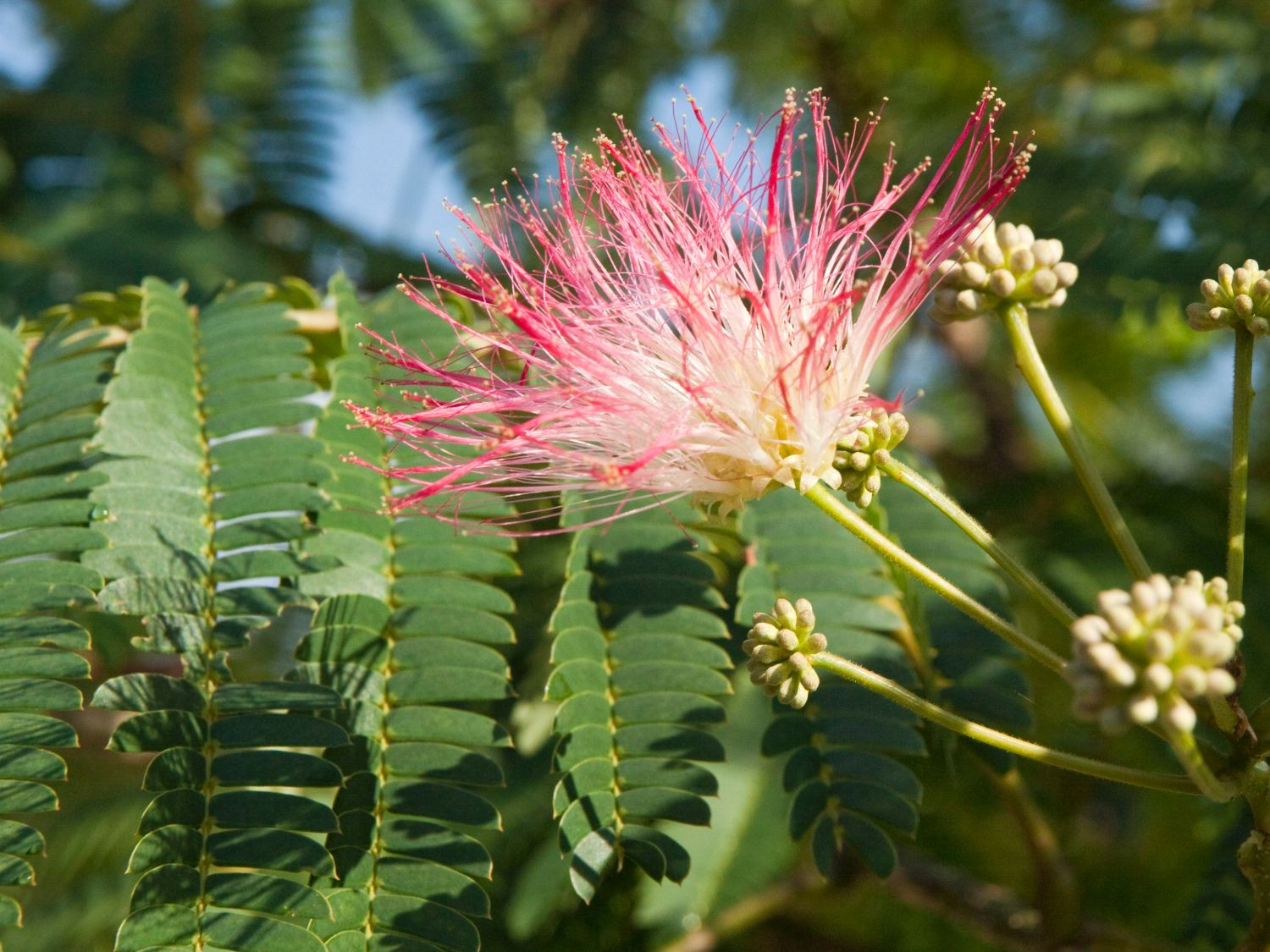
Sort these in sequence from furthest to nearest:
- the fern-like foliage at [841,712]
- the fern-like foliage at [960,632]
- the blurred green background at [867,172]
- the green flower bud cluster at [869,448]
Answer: the blurred green background at [867,172] → the fern-like foliage at [960,632] → the fern-like foliage at [841,712] → the green flower bud cluster at [869,448]

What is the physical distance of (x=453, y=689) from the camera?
1.57 meters

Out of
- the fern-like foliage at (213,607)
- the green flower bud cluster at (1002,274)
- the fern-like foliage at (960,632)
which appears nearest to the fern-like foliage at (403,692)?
the fern-like foliage at (213,607)

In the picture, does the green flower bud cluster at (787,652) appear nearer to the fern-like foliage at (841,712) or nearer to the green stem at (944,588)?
the green stem at (944,588)

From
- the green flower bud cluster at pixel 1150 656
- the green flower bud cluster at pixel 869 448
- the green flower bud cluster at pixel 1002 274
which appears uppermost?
the green flower bud cluster at pixel 1002 274

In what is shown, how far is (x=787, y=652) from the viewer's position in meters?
1.34

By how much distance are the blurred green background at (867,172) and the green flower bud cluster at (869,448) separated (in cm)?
115

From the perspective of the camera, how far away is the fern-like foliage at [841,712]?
1.56m

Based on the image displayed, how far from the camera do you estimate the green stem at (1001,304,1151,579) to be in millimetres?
1318

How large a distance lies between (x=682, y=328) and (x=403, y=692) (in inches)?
24.4

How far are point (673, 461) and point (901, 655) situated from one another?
48cm

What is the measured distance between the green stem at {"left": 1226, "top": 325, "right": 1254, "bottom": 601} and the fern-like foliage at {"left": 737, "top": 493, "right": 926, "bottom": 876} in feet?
1.64

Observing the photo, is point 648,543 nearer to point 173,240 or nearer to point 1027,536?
point 1027,536

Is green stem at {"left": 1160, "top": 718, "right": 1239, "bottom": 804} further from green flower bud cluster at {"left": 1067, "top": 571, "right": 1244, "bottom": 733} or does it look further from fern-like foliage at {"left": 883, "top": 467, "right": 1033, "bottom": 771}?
fern-like foliage at {"left": 883, "top": 467, "right": 1033, "bottom": 771}

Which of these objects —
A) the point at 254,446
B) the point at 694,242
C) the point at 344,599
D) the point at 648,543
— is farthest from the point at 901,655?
the point at 254,446
